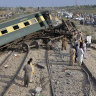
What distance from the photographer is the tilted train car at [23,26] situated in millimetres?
16203

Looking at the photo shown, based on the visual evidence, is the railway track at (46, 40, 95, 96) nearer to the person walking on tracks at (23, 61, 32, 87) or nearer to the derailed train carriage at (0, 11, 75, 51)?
the person walking on tracks at (23, 61, 32, 87)

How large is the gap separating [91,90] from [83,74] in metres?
2.14

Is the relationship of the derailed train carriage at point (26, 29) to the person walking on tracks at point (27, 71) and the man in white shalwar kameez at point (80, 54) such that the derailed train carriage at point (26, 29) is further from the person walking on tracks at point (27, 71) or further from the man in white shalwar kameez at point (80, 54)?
the person walking on tracks at point (27, 71)

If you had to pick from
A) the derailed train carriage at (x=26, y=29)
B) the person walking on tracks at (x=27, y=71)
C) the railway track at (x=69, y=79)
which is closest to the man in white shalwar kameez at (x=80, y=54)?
the railway track at (x=69, y=79)

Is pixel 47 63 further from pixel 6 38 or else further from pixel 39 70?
pixel 6 38

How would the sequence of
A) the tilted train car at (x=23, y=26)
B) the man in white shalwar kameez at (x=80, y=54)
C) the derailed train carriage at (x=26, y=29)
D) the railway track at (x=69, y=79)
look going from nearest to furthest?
the railway track at (x=69, y=79) < the man in white shalwar kameez at (x=80, y=54) < the tilted train car at (x=23, y=26) < the derailed train carriage at (x=26, y=29)

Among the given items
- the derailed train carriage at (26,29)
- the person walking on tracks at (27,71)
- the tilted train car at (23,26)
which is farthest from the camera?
the derailed train carriage at (26,29)

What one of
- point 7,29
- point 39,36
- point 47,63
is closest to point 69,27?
point 39,36

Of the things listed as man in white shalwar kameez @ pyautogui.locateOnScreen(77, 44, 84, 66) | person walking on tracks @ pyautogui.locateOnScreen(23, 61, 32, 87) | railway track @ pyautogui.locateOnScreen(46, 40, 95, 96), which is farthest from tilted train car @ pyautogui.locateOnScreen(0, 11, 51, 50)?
person walking on tracks @ pyautogui.locateOnScreen(23, 61, 32, 87)

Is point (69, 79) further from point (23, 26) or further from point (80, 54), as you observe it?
point (23, 26)

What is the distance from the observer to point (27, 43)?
17125 mm

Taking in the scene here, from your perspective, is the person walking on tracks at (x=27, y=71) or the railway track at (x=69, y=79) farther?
the person walking on tracks at (x=27, y=71)

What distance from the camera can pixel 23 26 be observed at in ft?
56.8

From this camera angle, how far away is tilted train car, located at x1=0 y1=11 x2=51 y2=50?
53.2ft
